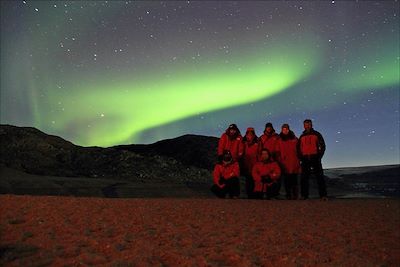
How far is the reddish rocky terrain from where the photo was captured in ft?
18.2

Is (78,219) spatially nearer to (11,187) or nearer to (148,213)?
(148,213)

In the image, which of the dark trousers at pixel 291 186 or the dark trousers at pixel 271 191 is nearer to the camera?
the dark trousers at pixel 271 191

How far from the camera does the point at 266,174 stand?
1280 cm

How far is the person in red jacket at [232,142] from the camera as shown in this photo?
12945 millimetres

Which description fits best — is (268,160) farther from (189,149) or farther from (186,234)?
(189,149)

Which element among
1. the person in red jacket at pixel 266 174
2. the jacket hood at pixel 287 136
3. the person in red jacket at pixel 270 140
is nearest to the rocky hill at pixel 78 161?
the person in red jacket at pixel 270 140

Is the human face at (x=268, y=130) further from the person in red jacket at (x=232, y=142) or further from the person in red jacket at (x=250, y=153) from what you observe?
the person in red jacket at (x=232, y=142)

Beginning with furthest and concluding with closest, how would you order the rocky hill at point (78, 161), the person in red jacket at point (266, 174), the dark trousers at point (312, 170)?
1. the rocky hill at point (78, 161)
2. the person in red jacket at point (266, 174)
3. the dark trousers at point (312, 170)

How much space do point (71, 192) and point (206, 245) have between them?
431 inches

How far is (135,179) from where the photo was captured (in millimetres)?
23578

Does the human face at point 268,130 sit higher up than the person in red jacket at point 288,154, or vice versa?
the human face at point 268,130

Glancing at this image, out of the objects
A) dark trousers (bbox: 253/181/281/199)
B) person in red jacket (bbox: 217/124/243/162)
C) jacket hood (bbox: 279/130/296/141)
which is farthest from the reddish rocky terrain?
jacket hood (bbox: 279/130/296/141)

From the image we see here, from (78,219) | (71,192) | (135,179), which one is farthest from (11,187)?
(78,219)

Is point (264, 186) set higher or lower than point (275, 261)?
higher
